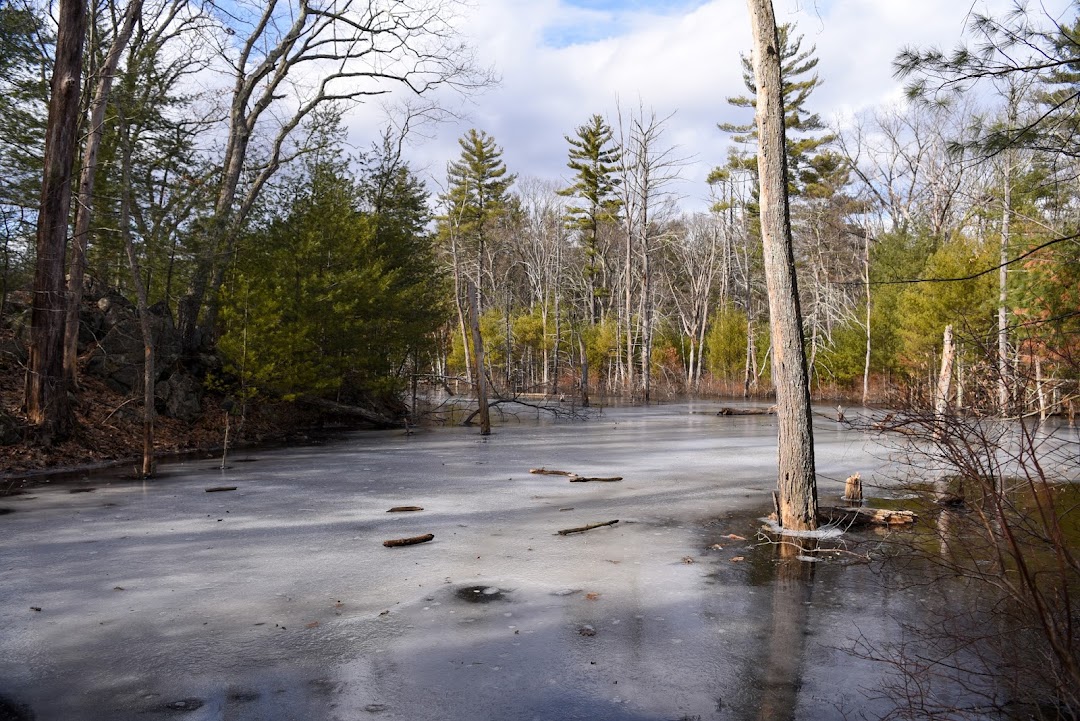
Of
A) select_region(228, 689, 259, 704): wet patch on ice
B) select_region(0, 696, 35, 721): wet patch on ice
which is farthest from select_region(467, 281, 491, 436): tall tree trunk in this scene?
select_region(0, 696, 35, 721): wet patch on ice

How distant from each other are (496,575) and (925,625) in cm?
326

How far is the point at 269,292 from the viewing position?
19.2m

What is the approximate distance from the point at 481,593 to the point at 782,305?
4492 mm

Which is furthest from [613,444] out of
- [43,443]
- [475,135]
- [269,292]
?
[475,135]

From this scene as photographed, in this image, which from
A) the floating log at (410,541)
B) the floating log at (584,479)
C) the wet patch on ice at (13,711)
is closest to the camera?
the wet patch on ice at (13,711)

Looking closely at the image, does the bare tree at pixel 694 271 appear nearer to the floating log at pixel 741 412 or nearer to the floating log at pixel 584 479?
the floating log at pixel 741 412

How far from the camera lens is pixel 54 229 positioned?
521 inches

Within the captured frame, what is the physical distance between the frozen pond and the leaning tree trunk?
665 millimetres

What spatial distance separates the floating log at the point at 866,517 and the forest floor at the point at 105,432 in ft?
35.6

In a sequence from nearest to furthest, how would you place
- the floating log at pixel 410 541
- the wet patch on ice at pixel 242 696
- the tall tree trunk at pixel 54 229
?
the wet patch on ice at pixel 242 696
the floating log at pixel 410 541
the tall tree trunk at pixel 54 229

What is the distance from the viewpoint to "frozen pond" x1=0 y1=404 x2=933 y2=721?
4.02 meters

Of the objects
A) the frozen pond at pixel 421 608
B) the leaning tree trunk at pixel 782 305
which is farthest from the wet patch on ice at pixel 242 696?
the leaning tree trunk at pixel 782 305

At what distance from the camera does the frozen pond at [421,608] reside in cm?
402

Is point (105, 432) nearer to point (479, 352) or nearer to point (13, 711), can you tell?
point (479, 352)
